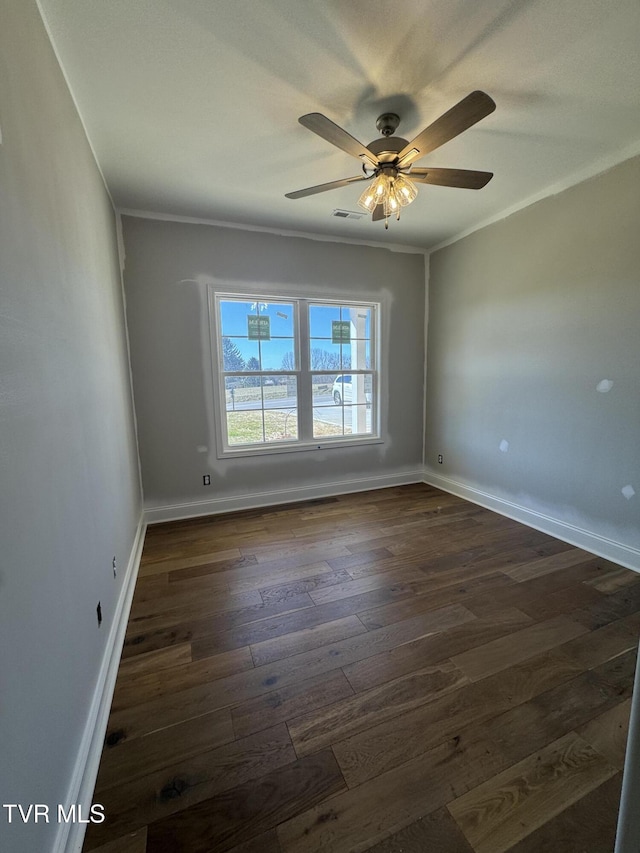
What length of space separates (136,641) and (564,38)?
3380 mm

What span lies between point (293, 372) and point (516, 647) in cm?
280

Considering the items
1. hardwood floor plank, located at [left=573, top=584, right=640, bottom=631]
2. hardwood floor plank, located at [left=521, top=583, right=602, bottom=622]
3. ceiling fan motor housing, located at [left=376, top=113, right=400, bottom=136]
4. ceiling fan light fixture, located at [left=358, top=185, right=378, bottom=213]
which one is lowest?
hardwood floor plank, located at [left=521, top=583, right=602, bottom=622]

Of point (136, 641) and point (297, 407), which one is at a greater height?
point (297, 407)

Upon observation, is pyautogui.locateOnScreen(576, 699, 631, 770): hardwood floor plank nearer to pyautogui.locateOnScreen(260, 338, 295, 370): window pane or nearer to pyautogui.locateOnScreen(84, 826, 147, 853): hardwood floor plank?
pyautogui.locateOnScreen(84, 826, 147, 853): hardwood floor plank

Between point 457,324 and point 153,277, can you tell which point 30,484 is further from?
point 457,324

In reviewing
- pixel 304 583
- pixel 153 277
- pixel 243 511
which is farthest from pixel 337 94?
pixel 243 511

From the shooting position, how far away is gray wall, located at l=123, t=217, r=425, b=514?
2.98 m

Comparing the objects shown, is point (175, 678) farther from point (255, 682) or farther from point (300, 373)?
point (300, 373)

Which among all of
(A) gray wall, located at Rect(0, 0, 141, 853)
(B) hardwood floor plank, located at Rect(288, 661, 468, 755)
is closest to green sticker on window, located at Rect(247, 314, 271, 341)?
(A) gray wall, located at Rect(0, 0, 141, 853)

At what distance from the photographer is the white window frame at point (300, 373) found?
3250mm

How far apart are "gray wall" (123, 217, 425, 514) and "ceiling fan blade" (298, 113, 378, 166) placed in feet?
5.69

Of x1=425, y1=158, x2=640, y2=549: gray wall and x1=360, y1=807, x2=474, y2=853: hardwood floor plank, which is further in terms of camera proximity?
x1=425, y1=158, x2=640, y2=549: gray wall

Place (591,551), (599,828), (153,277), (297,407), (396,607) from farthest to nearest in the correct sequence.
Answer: (297,407), (153,277), (591,551), (396,607), (599,828)

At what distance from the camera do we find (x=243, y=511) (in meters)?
3.41
